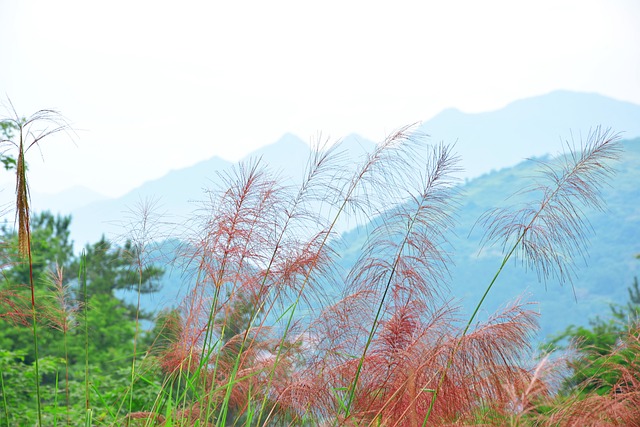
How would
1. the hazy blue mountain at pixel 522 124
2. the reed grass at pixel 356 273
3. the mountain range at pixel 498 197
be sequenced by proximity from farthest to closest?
1. the hazy blue mountain at pixel 522 124
2. the mountain range at pixel 498 197
3. the reed grass at pixel 356 273

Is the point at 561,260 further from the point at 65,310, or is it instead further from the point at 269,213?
the point at 65,310

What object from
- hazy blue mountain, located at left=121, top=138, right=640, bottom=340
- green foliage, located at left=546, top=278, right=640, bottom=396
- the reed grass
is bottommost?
hazy blue mountain, located at left=121, top=138, right=640, bottom=340

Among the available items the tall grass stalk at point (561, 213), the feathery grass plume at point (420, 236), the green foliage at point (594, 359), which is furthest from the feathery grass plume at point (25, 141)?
the green foliage at point (594, 359)

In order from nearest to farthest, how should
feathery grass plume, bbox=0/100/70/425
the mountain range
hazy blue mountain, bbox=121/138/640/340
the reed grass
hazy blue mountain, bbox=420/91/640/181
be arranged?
feathery grass plume, bbox=0/100/70/425 < the reed grass < the mountain range < hazy blue mountain, bbox=121/138/640/340 < hazy blue mountain, bbox=420/91/640/181

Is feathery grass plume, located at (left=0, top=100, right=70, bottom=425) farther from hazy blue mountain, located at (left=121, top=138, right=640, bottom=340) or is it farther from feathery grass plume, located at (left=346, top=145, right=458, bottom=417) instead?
hazy blue mountain, located at (left=121, top=138, right=640, bottom=340)

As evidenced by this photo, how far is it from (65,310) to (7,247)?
0.33 metres

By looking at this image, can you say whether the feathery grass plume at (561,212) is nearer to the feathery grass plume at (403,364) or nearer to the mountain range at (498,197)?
the mountain range at (498,197)

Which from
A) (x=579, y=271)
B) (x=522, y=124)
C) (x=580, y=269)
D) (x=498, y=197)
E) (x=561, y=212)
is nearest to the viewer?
(x=561, y=212)

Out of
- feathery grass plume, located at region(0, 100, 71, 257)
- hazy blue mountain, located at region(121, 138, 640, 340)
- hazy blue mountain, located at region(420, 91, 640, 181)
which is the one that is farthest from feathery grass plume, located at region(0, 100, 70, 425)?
hazy blue mountain, located at region(420, 91, 640, 181)

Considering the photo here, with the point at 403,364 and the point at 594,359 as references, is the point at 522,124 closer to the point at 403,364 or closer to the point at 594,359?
the point at 594,359

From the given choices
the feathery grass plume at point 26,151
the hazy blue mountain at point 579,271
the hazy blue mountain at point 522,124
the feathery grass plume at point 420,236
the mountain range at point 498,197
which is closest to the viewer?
the feathery grass plume at point 26,151

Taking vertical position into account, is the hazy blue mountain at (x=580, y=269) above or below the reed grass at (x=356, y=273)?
below

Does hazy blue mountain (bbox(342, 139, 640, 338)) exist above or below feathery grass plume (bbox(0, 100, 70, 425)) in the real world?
below

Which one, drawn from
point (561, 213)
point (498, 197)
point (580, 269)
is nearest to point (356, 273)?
point (561, 213)
